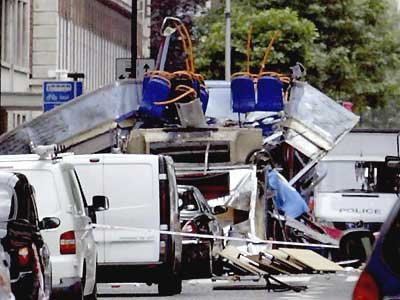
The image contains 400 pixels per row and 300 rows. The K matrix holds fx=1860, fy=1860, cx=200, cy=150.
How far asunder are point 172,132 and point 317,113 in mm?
3205

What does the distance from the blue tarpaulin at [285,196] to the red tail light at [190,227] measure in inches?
234

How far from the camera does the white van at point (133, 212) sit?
22250 mm

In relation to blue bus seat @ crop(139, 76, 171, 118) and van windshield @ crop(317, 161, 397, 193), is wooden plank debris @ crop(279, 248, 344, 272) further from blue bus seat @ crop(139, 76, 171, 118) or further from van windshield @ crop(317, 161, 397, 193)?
van windshield @ crop(317, 161, 397, 193)

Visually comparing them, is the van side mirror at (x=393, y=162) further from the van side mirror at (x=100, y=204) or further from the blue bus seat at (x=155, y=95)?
the van side mirror at (x=100, y=204)

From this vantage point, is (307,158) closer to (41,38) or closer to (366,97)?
(41,38)

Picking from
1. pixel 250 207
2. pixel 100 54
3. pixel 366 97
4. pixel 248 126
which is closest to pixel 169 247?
pixel 250 207

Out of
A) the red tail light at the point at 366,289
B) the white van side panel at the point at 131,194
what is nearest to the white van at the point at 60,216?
the white van side panel at the point at 131,194

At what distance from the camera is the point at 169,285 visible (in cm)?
2345

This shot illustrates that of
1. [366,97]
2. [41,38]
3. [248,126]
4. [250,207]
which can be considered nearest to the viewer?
[250,207]

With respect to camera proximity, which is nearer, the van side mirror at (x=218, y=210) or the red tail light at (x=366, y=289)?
the red tail light at (x=366, y=289)

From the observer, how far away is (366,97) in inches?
2596

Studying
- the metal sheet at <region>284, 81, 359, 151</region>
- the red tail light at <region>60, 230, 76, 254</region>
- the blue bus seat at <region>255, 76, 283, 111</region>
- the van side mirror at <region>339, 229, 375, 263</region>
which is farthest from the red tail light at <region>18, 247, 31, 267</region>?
the metal sheet at <region>284, 81, 359, 151</region>

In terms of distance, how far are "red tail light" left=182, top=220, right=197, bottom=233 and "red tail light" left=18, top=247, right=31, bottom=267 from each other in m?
10.1

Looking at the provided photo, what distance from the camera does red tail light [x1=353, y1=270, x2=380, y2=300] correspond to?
10.6 meters
